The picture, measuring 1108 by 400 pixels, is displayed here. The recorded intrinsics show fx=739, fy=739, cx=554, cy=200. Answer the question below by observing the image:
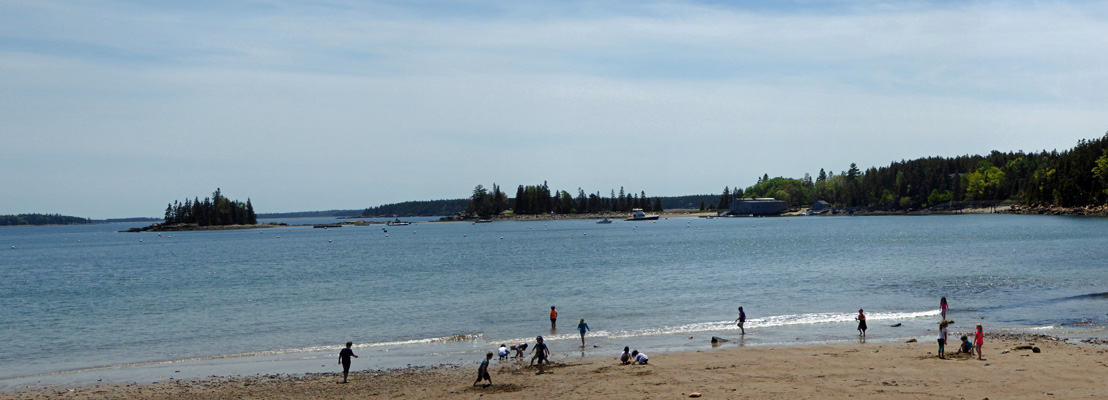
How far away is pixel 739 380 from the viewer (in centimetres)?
2280

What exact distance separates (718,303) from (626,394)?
24.0m

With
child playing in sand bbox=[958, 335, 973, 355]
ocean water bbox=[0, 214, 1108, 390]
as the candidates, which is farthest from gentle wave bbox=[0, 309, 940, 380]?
child playing in sand bbox=[958, 335, 973, 355]

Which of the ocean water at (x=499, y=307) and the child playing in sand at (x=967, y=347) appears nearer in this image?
the child playing in sand at (x=967, y=347)

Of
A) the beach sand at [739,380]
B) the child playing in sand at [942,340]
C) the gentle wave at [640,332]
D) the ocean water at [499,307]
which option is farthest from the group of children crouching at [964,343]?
the gentle wave at [640,332]

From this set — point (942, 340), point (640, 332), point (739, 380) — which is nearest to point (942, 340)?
point (942, 340)

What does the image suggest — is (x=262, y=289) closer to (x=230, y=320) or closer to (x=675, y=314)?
(x=230, y=320)

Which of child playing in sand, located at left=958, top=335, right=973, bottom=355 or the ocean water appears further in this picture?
the ocean water

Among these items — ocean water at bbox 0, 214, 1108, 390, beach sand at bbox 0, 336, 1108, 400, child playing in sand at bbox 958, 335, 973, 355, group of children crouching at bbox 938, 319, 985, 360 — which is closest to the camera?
beach sand at bbox 0, 336, 1108, 400

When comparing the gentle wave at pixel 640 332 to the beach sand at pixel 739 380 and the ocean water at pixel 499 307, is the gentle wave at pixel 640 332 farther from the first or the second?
the beach sand at pixel 739 380

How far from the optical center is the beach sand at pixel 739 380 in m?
20.7

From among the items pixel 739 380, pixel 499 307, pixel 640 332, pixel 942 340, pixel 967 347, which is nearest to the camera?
pixel 739 380

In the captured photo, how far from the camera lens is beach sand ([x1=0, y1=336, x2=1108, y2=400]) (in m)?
20.7

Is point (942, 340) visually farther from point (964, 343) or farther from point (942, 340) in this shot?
point (964, 343)

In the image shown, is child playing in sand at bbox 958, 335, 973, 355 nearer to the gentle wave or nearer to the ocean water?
the ocean water
